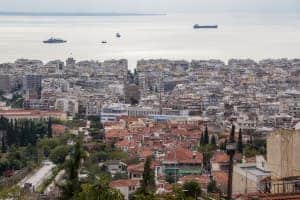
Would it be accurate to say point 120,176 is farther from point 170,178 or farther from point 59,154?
point 59,154

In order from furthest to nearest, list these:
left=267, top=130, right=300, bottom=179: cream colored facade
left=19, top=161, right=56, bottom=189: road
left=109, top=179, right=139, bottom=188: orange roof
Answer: left=19, top=161, right=56, bottom=189: road < left=109, top=179, right=139, bottom=188: orange roof < left=267, top=130, right=300, bottom=179: cream colored facade

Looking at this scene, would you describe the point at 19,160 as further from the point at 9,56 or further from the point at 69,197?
the point at 9,56

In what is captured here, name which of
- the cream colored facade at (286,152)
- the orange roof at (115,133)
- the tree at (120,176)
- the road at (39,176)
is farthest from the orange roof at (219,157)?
the cream colored facade at (286,152)

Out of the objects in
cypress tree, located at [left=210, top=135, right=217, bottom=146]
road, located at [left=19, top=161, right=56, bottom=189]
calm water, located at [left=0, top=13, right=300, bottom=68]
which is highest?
calm water, located at [left=0, top=13, right=300, bottom=68]

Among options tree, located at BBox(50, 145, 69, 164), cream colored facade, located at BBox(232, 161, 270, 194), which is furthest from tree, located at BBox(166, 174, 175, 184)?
cream colored facade, located at BBox(232, 161, 270, 194)

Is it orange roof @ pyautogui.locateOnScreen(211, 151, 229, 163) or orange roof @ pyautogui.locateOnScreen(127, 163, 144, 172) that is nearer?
orange roof @ pyautogui.locateOnScreen(127, 163, 144, 172)

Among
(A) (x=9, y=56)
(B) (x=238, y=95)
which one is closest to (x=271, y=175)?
(B) (x=238, y=95)

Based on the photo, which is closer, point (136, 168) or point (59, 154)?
point (136, 168)

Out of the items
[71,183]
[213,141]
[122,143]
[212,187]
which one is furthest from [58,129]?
[71,183]

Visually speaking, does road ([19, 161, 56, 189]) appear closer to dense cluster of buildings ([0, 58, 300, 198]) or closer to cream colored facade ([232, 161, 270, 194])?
dense cluster of buildings ([0, 58, 300, 198])

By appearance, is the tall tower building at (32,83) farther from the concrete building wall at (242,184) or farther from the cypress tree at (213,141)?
the concrete building wall at (242,184)
